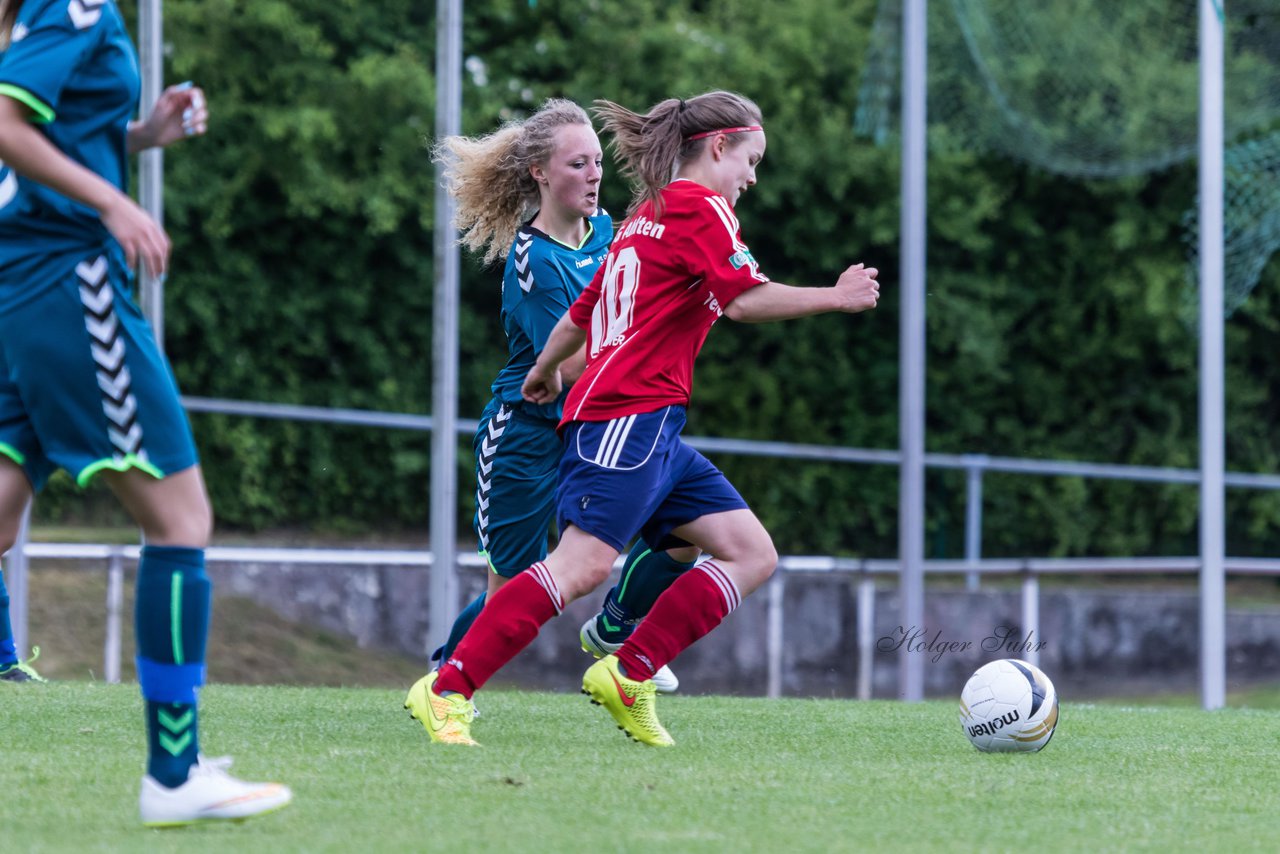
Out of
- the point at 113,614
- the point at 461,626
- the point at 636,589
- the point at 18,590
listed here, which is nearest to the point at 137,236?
the point at 461,626

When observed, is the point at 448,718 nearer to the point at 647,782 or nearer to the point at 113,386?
the point at 647,782

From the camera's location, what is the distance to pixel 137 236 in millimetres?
2963

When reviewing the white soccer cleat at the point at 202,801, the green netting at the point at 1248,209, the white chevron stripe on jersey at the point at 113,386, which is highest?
the green netting at the point at 1248,209

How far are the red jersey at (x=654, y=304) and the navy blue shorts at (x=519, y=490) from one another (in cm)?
68

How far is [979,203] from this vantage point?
51.3 ft

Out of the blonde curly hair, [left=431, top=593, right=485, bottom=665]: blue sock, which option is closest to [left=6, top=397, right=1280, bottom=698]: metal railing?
the blonde curly hair

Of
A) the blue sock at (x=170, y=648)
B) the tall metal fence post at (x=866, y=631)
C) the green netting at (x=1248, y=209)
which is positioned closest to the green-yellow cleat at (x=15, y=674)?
the blue sock at (x=170, y=648)

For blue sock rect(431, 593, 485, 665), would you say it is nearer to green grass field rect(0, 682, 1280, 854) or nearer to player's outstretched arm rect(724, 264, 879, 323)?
green grass field rect(0, 682, 1280, 854)

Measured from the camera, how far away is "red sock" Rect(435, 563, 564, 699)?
4422 millimetres

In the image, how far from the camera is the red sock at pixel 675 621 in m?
4.57

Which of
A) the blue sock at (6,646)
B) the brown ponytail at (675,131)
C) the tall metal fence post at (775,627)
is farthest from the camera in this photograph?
the tall metal fence post at (775,627)

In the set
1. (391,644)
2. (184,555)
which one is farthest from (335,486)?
(184,555)

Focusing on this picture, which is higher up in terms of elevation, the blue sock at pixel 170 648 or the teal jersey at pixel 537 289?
the teal jersey at pixel 537 289

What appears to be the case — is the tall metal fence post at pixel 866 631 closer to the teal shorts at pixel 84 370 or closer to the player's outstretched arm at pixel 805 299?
the player's outstretched arm at pixel 805 299
